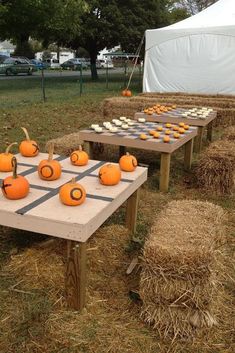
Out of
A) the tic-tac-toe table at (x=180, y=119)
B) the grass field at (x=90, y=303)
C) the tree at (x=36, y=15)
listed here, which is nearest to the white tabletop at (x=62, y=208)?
the grass field at (x=90, y=303)

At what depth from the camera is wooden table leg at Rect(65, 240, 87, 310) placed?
2.51 meters

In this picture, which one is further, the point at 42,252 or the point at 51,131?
the point at 51,131

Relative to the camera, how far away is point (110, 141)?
524 centimetres

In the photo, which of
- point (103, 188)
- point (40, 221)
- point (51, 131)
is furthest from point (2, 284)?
point (51, 131)

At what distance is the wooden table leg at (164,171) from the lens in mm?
5008

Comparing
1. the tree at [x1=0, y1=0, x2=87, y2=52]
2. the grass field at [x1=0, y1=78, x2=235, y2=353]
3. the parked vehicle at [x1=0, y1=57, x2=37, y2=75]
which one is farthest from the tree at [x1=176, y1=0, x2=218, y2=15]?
the grass field at [x1=0, y1=78, x2=235, y2=353]

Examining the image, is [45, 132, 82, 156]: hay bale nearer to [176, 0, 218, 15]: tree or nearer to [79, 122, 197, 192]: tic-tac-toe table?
[79, 122, 197, 192]: tic-tac-toe table

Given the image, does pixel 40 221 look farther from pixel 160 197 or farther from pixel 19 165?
pixel 160 197

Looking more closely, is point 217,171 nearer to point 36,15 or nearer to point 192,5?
point 36,15

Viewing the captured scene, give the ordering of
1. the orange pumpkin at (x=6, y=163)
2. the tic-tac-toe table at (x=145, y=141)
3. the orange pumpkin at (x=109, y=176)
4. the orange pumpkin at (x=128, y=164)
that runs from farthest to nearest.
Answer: the tic-tac-toe table at (x=145, y=141) < the orange pumpkin at (x=128, y=164) < the orange pumpkin at (x=6, y=163) < the orange pumpkin at (x=109, y=176)

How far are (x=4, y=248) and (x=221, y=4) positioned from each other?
13.7 m

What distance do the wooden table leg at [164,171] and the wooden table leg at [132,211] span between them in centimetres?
145

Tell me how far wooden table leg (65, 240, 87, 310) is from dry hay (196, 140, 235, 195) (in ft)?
9.79

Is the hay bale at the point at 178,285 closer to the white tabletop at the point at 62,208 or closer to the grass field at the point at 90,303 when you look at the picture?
the grass field at the point at 90,303
